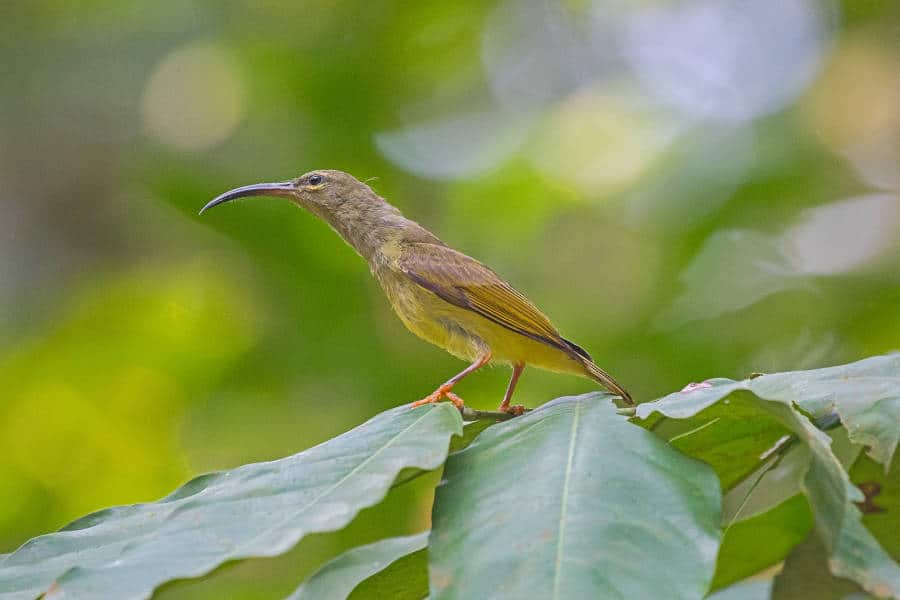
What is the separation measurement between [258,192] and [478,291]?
5.06 feet

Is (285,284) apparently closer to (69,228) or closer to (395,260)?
(395,260)

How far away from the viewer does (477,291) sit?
446 centimetres

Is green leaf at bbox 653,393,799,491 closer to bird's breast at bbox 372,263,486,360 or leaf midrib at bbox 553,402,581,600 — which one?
leaf midrib at bbox 553,402,581,600

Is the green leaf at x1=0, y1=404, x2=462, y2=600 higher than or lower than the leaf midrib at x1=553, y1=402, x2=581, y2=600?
higher

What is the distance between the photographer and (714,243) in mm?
6492

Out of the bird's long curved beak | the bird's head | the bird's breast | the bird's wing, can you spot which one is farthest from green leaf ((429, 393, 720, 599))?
the bird's long curved beak

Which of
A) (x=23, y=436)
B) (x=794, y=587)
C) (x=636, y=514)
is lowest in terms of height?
(x=794, y=587)

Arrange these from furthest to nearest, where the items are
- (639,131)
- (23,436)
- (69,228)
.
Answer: (69,228), (639,131), (23,436)

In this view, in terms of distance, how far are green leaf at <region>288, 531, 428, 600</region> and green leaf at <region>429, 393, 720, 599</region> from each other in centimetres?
35

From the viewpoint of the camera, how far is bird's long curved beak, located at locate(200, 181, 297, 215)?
209 inches

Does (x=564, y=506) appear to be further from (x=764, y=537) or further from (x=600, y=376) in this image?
(x=600, y=376)

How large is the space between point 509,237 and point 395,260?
1.96 m

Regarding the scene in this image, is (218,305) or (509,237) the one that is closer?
(218,305)

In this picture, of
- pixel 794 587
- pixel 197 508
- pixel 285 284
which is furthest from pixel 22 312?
pixel 794 587
